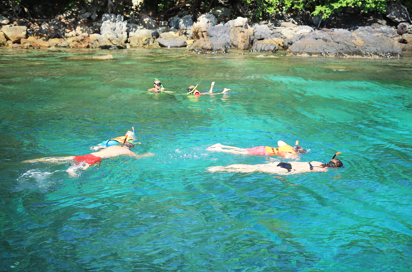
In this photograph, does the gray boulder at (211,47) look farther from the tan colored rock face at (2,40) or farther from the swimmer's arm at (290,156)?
the swimmer's arm at (290,156)

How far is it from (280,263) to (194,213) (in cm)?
191

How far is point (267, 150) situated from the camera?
8961 millimetres

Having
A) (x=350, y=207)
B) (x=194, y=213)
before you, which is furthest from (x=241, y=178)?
(x=350, y=207)

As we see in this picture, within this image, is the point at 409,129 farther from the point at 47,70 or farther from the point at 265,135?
the point at 47,70

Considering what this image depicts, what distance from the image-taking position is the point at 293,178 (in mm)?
8039

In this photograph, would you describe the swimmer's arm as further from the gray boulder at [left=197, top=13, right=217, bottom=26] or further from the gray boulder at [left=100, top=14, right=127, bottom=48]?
the gray boulder at [left=197, top=13, right=217, bottom=26]

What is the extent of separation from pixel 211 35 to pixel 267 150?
88.4 feet

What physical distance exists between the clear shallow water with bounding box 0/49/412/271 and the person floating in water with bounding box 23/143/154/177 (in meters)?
0.18

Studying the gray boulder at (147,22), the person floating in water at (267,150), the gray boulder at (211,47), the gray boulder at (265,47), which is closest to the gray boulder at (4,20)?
the gray boulder at (147,22)

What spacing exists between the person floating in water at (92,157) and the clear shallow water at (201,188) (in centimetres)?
18

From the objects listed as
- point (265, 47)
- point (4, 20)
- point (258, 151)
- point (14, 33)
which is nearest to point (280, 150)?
point (258, 151)

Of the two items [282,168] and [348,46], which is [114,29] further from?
[282,168]

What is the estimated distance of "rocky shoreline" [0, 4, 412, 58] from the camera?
2977 cm

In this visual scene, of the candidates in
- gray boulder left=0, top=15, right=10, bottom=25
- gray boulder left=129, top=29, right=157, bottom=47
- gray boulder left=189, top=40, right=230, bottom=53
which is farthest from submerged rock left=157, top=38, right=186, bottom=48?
gray boulder left=0, top=15, right=10, bottom=25
